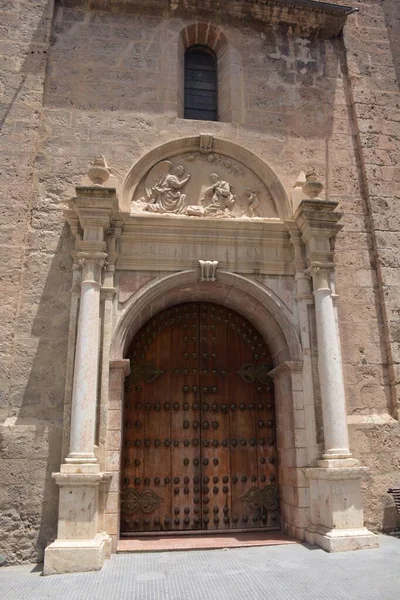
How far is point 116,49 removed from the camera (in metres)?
7.09

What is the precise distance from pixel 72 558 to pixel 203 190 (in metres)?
4.50

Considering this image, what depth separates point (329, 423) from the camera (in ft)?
18.0

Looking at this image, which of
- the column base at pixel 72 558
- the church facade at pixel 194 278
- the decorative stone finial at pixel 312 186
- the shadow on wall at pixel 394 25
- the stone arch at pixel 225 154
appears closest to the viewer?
the column base at pixel 72 558

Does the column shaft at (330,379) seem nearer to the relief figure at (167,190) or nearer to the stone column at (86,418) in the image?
the relief figure at (167,190)

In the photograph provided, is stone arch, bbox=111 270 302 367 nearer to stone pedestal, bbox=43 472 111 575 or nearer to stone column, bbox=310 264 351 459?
stone column, bbox=310 264 351 459

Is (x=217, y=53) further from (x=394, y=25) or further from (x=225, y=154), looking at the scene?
(x=394, y=25)

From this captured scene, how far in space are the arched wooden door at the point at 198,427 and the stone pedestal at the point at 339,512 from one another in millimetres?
911

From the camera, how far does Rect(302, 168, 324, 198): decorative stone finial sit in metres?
6.30

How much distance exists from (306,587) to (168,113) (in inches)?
229

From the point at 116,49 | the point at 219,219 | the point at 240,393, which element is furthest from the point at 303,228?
the point at 116,49

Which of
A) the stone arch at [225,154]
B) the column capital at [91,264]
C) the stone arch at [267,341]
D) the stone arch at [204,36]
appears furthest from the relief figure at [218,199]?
the stone arch at [204,36]

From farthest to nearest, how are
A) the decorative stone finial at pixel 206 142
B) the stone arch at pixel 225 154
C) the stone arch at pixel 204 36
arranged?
1. the stone arch at pixel 204 36
2. the decorative stone finial at pixel 206 142
3. the stone arch at pixel 225 154

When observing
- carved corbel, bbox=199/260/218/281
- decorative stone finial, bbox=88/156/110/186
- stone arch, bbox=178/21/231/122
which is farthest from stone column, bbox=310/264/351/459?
stone arch, bbox=178/21/231/122

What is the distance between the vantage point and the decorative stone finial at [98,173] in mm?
5965
